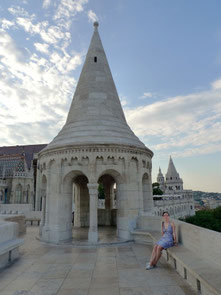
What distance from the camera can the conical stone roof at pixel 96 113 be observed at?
10617 mm

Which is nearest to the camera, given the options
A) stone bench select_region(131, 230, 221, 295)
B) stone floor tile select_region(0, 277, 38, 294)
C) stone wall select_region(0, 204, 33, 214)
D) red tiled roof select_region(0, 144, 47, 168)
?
stone bench select_region(131, 230, 221, 295)

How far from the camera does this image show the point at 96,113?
11828 mm

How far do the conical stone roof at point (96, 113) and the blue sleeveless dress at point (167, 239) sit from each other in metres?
4.90

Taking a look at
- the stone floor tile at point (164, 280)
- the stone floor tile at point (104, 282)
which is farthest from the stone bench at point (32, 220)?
the stone floor tile at point (164, 280)

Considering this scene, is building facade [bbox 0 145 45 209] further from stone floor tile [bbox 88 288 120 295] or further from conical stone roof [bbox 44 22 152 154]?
stone floor tile [bbox 88 288 120 295]

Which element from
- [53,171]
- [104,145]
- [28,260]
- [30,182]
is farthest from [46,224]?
[30,182]

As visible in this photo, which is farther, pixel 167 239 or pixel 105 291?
pixel 167 239

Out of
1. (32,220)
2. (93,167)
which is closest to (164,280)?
(93,167)

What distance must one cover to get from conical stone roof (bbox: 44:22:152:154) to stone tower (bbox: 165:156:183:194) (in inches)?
3409

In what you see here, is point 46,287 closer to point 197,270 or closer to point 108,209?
point 197,270

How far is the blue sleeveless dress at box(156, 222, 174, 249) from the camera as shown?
20.1 feet

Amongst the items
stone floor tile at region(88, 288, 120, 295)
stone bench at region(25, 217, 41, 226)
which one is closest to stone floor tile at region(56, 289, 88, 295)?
stone floor tile at region(88, 288, 120, 295)

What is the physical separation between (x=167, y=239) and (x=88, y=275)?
2.44m

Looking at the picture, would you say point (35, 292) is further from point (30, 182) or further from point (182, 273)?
point (30, 182)
